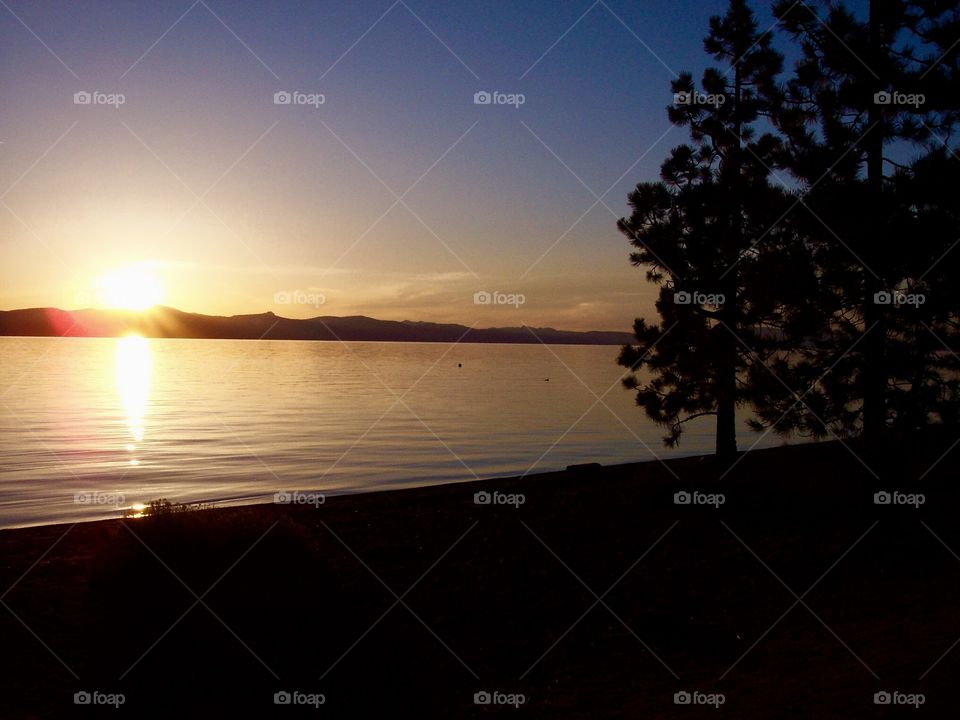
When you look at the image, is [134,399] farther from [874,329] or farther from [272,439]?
[874,329]

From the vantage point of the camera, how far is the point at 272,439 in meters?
32.2

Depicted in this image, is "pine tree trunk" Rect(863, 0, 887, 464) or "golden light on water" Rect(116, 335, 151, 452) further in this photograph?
"golden light on water" Rect(116, 335, 151, 452)

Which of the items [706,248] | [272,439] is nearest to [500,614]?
[706,248]

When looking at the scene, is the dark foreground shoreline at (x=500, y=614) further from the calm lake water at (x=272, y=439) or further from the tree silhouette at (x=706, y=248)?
the calm lake water at (x=272, y=439)

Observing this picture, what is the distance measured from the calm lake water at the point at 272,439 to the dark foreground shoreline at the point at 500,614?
744cm

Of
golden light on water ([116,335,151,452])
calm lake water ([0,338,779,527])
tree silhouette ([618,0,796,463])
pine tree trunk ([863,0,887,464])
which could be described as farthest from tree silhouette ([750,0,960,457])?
golden light on water ([116,335,151,452])

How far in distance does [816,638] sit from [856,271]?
6044 mm

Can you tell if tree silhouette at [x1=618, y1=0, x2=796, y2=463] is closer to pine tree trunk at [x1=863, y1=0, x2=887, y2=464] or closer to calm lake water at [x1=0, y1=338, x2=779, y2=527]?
pine tree trunk at [x1=863, y1=0, x2=887, y2=464]

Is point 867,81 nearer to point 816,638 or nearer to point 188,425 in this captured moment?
point 816,638

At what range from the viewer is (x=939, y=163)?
11.4 m

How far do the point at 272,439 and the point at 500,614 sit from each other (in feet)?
79.4

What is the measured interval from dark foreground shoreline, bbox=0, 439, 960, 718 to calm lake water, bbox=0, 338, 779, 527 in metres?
7.44

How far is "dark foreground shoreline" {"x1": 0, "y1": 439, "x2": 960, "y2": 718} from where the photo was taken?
694cm

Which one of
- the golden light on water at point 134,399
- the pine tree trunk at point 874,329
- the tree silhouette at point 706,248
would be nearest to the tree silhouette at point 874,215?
the pine tree trunk at point 874,329
